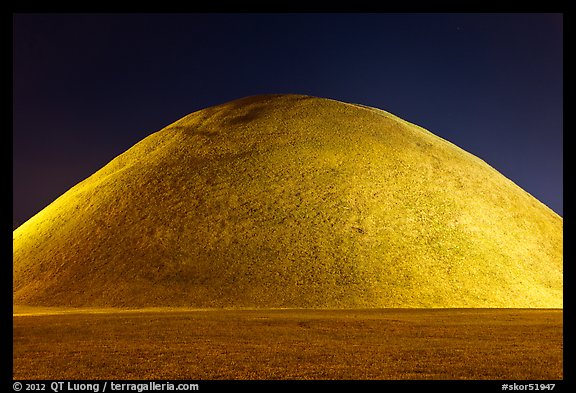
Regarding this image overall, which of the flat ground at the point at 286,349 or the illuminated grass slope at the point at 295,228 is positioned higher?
the illuminated grass slope at the point at 295,228

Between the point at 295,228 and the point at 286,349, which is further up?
the point at 295,228

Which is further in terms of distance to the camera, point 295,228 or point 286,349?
point 295,228

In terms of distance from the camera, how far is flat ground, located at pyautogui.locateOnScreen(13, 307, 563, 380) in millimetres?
18156

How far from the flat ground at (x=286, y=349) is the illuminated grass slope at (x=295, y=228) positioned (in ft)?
68.5

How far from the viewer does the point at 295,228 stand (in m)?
65.0

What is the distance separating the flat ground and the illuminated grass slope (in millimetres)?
20881

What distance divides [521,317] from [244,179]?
39.9 meters

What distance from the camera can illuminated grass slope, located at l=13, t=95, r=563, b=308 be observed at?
57.3 metres

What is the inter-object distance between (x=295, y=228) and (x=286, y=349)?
4211cm

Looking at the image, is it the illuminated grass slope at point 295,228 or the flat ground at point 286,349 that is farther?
the illuminated grass slope at point 295,228

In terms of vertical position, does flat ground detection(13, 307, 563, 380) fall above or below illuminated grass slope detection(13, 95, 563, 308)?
below

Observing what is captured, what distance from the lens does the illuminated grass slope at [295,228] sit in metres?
57.3

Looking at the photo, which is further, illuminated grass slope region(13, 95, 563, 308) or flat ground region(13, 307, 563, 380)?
illuminated grass slope region(13, 95, 563, 308)

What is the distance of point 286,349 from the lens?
22969 mm
